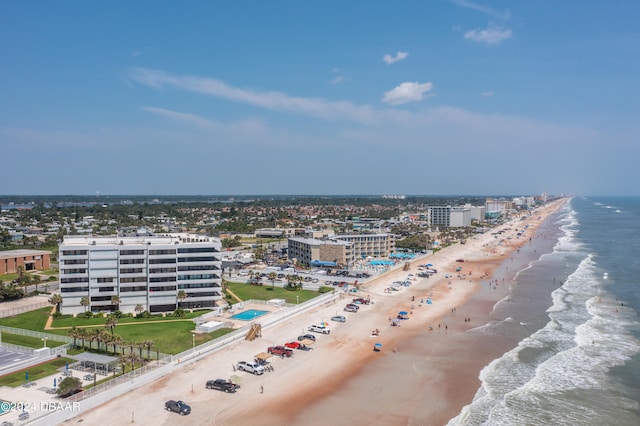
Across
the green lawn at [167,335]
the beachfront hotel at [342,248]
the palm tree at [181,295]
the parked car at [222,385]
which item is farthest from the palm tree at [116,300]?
the beachfront hotel at [342,248]

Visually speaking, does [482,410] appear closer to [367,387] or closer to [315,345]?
[367,387]

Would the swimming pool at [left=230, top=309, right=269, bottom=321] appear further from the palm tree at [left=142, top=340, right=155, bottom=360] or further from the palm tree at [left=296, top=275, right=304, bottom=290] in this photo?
the palm tree at [left=142, top=340, right=155, bottom=360]

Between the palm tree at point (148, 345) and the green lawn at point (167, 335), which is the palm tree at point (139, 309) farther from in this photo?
the palm tree at point (148, 345)

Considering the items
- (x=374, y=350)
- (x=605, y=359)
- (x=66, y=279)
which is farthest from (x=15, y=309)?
(x=605, y=359)

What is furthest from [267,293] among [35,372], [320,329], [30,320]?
[35,372]

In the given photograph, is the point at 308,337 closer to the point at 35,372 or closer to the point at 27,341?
the point at 35,372

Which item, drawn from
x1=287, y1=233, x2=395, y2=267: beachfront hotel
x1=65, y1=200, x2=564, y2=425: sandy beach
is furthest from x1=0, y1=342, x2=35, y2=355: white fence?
x1=287, y1=233, x2=395, y2=267: beachfront hotel
